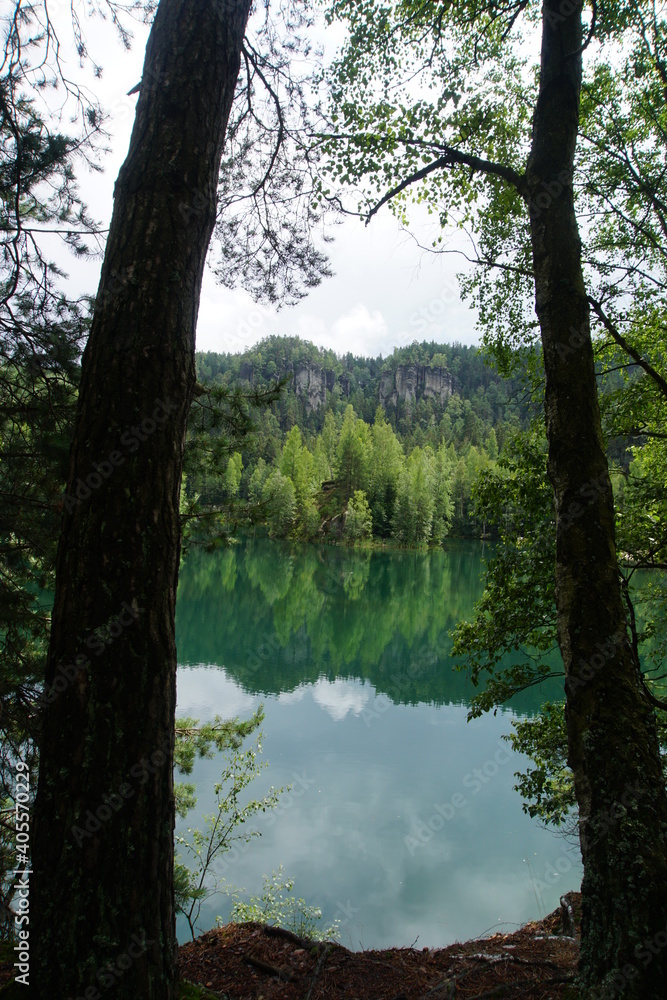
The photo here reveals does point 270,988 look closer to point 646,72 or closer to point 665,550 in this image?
point 665,550

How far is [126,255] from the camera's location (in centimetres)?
174

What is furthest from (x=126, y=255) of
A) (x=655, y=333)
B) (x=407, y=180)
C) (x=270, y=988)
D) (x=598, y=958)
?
(x=655, y=333)

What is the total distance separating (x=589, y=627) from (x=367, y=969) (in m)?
2.38

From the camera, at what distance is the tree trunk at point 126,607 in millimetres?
1371

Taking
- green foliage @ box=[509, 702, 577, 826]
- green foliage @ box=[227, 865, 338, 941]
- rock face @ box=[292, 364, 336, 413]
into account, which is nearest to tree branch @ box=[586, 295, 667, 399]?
green foliage @ box=[509, 702, 577, 826]

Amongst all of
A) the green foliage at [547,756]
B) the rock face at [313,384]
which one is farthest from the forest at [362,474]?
the rock face at [313,384]

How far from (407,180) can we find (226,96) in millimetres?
1649

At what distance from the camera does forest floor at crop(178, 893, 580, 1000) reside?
2.49 meters

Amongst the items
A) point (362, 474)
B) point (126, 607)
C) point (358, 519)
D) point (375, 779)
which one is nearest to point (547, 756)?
point (126, 607)

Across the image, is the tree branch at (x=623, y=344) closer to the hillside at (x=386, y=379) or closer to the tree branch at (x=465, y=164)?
the tree branch at (x=465, y=164)

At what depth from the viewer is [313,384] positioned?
433ft

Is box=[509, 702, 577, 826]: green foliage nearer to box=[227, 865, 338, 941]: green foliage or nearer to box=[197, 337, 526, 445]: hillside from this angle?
box=[227, 865, 338, 941]: green foliage

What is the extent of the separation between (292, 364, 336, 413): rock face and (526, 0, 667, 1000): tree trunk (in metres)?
116

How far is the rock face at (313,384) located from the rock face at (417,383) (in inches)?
595
